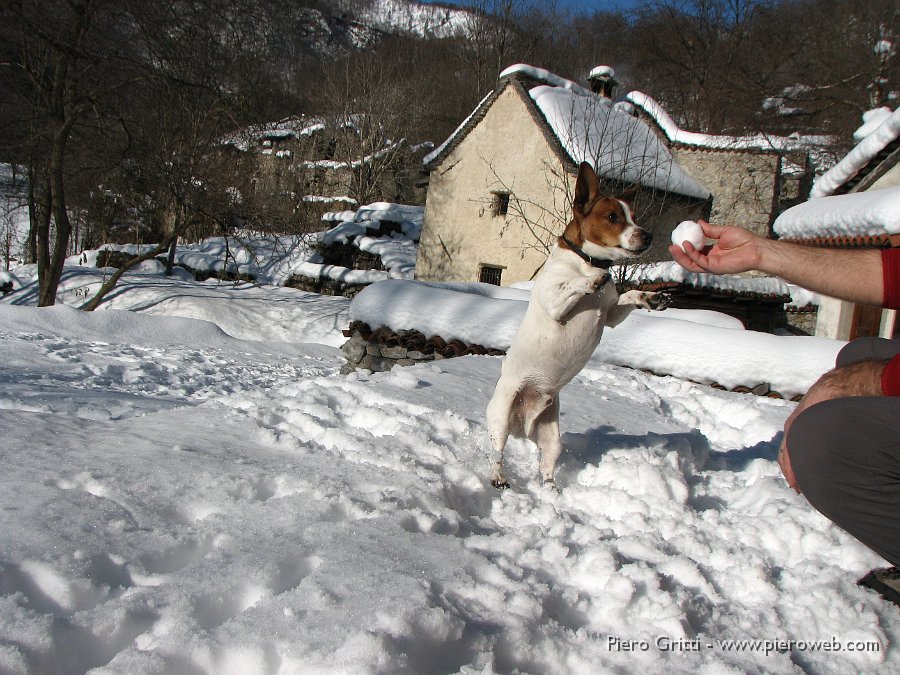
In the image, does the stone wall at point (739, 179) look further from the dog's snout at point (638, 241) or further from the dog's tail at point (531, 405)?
A: the dog's tail at point (531, 405)

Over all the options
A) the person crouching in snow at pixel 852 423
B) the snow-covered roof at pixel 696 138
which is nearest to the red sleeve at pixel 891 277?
the person crouching in snow at pixel 852 423

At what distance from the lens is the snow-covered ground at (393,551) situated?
1491mm

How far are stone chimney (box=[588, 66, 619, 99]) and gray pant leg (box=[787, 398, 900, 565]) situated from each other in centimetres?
2082

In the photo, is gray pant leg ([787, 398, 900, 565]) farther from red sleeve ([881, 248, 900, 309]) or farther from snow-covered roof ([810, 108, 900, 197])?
snow-covered roof ([810, 108, 900, 197])

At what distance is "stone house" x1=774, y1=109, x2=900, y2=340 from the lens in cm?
820

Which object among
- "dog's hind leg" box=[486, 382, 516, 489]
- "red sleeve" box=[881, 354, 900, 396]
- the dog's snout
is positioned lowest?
"dog's hind leg" box=[486, 382, 516, 489]

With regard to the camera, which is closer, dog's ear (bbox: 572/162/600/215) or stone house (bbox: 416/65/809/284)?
dog's ear (bbox: 572/162/600/215)

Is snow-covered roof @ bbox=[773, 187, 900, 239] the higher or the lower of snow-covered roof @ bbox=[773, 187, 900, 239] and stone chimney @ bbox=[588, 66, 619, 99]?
the lower

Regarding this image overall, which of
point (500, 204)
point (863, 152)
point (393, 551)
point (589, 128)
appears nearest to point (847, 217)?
point (863, 152)

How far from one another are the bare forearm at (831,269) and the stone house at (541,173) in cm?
1218

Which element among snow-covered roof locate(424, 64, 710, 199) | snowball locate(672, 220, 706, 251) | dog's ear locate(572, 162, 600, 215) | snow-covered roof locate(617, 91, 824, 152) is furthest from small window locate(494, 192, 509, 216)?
snowball locate(672, 220, 706, 251)

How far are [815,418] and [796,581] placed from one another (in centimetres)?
72

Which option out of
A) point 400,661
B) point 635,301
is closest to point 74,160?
point 635,301

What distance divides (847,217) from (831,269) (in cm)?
816
